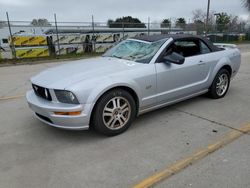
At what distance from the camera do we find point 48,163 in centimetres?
300

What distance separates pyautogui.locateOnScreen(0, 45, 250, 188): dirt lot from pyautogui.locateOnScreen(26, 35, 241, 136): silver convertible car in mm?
302

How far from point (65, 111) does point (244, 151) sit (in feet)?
7.80

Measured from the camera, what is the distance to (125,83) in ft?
11.7

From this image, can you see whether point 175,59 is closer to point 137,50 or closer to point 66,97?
point 137,50

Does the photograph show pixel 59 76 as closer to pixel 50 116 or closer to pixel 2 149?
pixel 50 116

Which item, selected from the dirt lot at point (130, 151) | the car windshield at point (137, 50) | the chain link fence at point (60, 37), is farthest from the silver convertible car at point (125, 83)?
the chain link fence at point (60, 37)

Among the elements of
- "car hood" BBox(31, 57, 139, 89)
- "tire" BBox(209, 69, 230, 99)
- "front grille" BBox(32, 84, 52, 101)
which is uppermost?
"car hood" BBox(31, 57, 139, 89)

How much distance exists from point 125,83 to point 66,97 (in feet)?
2.83

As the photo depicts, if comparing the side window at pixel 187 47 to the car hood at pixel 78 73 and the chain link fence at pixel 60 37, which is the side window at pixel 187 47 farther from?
the chain link fence at pixel 60 37

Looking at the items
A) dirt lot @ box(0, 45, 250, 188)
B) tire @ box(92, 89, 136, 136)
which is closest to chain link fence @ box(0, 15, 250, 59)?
dirt lot @ box(0, 45, 250, 188)

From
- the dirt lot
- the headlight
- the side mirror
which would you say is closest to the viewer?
the dirt lot

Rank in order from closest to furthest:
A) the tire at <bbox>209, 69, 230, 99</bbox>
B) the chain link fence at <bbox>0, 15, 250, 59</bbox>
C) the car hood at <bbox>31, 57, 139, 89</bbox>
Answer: the car hood at <bbox>31, 57, 139, 89</bbox>
the tire at <bbox>209, 69, 230, 99</bbox>
the chain link fence at <bbox>0, 15, 250, 59</bbox>

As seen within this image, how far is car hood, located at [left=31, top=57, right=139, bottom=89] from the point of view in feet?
11.3

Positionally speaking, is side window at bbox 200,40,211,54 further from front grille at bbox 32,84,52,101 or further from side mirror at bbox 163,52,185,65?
front grille at bbox 32,84,52,101
